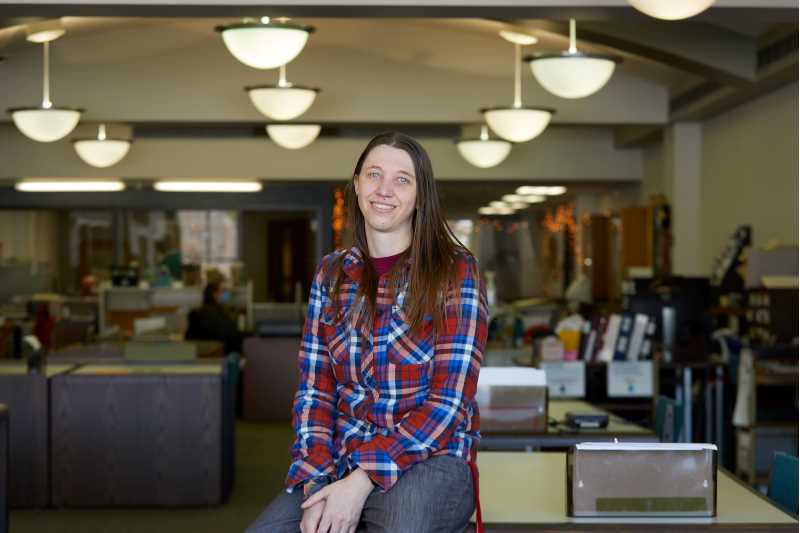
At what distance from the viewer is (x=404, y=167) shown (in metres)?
2.79

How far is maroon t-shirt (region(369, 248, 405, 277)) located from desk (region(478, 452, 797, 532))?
0.72 meters

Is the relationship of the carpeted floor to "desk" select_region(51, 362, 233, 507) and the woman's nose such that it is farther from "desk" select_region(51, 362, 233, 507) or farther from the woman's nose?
the woman's nose

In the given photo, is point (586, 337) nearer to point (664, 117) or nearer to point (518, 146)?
point (664, 117)

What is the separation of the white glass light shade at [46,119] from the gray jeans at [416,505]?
7196 millimetres

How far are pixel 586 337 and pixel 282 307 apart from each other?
872 cm

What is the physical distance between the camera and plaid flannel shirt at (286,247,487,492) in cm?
263

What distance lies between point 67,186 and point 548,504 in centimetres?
1304

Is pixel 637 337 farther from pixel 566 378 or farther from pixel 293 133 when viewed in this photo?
pixel 293 133

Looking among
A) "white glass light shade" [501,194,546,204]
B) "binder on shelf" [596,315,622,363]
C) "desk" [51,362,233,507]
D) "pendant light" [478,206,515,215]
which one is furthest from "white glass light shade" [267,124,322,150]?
"pendant light" [478,206,515,215]

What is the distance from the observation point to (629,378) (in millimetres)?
7281

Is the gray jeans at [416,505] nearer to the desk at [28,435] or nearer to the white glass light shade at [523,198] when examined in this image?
the desk at [28,435]

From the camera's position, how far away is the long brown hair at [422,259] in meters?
2.71

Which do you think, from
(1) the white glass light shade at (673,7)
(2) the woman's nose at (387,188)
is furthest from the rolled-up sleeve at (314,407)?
(1) the white glass light shade at (673,7)

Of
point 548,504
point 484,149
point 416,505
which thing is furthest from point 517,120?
point 416,505
